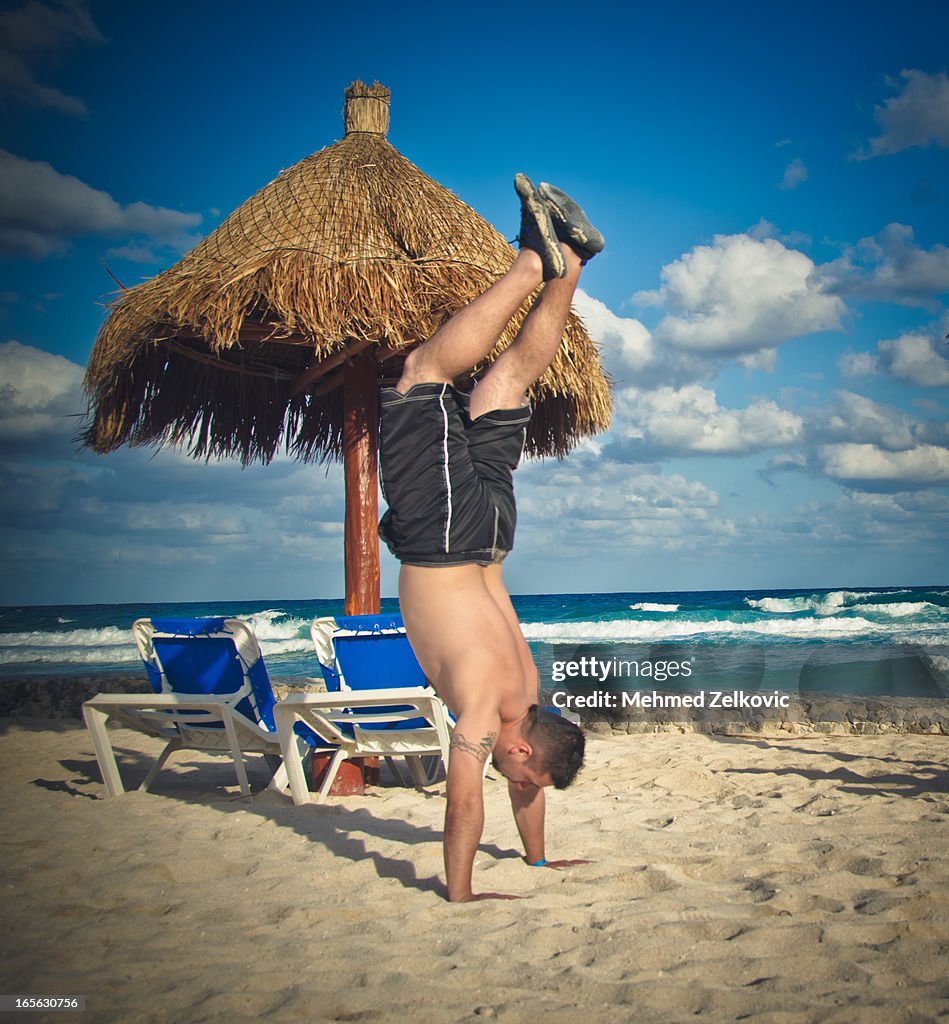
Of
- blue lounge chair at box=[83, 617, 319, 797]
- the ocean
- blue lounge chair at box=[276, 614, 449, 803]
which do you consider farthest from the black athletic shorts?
the ocean

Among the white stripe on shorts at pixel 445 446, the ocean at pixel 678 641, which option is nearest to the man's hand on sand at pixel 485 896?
the white stripe on shorts at pixel 445 446

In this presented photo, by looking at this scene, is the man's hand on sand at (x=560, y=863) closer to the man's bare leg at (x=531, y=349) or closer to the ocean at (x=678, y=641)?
the man's bare leg at (x=531, y=349)

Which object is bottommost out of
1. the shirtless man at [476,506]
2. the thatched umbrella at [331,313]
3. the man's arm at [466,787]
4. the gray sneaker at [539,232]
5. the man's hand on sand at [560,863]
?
the man's hand on sand at [560,863]

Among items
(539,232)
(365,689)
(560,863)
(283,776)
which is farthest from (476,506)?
(283,776)

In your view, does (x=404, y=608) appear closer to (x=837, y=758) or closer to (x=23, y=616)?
(x=837, y=758)

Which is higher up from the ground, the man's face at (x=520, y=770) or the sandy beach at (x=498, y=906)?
the man's face at (x=520, y=770)

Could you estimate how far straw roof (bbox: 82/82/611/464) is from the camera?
4.47 metres

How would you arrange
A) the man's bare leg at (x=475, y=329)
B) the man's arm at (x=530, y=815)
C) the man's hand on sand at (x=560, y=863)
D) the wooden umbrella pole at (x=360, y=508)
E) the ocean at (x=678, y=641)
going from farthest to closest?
the ocean at (x=678, y=641) < the wooden umbrella pole at (x=360, y=508) < the man's hand on sand at (x=560, y=863) < the man's arm at (x=530, y=815) < the man's bare leg at (x=475, y=329)

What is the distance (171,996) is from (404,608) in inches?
48.0

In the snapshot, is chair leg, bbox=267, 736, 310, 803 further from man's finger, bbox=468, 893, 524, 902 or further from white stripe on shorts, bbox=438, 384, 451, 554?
white stripe on shorts, bbox=438, 384, 451, 554

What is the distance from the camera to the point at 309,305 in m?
4.41

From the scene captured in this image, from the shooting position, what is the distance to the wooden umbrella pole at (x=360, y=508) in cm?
502

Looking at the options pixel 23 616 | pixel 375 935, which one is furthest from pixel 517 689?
pixel 23 616

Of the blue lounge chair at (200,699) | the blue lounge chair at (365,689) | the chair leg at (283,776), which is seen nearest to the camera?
the blue lounge chair at (365,689)
